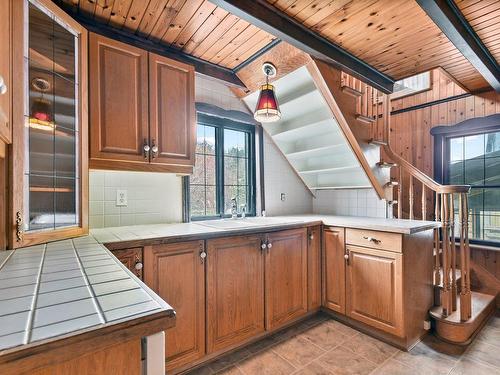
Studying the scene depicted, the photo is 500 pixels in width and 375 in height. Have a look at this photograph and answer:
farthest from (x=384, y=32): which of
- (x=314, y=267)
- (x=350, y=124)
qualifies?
(x=314, y=267)

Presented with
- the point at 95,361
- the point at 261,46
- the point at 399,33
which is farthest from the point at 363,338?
the point at 261,46

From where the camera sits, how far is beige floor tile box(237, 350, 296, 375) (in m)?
1.76

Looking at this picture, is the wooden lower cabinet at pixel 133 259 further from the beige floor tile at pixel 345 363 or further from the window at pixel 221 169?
the beige floor tile at pixel 345 363

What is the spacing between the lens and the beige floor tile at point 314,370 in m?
1.74

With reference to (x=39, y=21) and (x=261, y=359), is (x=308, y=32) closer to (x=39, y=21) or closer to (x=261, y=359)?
(x=39, y=21)

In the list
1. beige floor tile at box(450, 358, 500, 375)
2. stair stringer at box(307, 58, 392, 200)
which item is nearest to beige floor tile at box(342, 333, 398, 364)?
beige floor tile at box(450, 358, 500, 375)

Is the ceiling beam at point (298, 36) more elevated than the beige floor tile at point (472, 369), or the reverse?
the ceiling beam at point (298, 36)

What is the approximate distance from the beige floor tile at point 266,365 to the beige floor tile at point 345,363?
0.26 m

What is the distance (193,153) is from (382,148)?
73.6 inches

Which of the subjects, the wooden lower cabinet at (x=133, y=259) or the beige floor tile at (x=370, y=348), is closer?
the wooden lower cabinet at (x=133, y=259)

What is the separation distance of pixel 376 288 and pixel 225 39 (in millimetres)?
2312

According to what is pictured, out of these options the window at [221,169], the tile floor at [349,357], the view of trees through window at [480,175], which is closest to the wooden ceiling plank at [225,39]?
the window at [221,169]

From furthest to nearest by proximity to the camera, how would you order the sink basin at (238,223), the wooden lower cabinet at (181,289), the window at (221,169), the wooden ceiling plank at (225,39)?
the window at (221,169)
the sink basin at (238,223)
the wooden ceiling plank at (225,39)
the wooden lower cabinet at (181,289)

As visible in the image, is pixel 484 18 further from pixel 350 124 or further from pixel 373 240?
pixel 373 240
